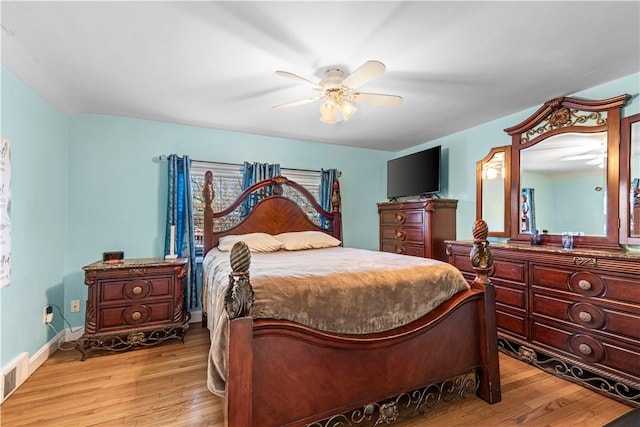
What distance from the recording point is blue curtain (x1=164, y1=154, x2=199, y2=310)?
3.36 meters

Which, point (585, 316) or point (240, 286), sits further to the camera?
point (585, 316)

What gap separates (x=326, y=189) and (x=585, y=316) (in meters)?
3.05

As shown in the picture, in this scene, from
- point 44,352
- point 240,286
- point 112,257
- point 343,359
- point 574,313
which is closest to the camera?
point 240,286

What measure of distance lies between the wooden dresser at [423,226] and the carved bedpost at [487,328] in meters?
1.66

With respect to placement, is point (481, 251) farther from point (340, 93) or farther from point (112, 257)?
point (112, 257)

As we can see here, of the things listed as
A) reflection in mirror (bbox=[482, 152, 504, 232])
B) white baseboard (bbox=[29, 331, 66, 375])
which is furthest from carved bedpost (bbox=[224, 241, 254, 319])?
reflection in mirror (bbox=[482, 152, 504, 232])

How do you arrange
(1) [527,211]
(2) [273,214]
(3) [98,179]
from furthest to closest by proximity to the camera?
1. (2) [273,214]
2. (3) [98,179]
3. (1) [527,211]

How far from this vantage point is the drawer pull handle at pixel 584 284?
2146mm

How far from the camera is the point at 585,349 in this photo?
2.15 meters

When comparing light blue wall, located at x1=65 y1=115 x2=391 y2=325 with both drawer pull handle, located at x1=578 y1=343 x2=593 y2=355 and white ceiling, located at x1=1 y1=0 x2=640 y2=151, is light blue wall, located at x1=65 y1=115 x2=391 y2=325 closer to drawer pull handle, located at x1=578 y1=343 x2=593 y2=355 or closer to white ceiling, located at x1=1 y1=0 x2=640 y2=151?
white ceiling, located at x1=1 y1=0 x2=640 y2=151

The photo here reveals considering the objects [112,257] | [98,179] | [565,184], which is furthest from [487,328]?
[98,179]

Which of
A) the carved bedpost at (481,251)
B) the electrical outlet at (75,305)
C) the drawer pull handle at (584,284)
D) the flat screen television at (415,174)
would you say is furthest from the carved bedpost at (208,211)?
the drawer pull handle at (584,284)

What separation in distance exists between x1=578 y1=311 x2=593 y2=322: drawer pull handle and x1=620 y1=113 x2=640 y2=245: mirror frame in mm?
695

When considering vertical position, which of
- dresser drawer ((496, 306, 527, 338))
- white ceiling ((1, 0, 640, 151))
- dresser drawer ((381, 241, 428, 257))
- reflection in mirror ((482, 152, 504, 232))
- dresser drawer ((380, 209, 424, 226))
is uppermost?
white ceiling ((1, 0, 640, 151))
